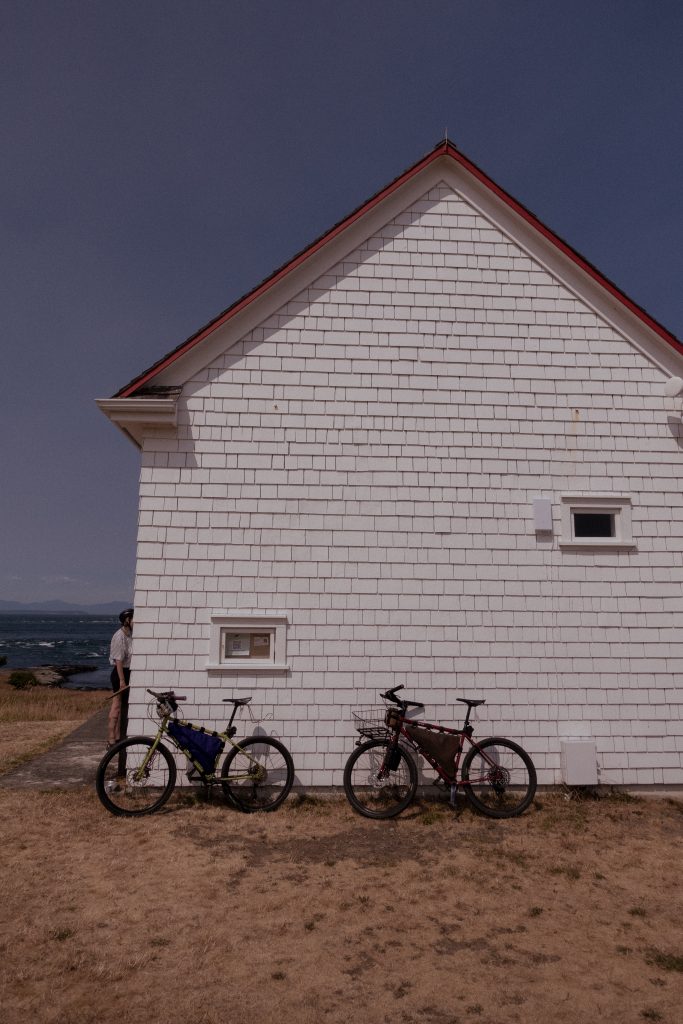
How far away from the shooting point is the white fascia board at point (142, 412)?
802 cm

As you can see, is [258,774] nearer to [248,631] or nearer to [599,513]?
[248,631]

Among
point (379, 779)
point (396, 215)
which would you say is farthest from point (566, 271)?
point (379, 779)

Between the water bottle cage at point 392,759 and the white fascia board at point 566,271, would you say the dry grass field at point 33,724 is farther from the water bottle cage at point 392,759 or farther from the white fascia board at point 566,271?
the white fascia board at point 566,271

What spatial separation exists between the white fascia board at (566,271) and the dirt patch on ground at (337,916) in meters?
5.39

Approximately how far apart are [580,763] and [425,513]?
10.6 ft

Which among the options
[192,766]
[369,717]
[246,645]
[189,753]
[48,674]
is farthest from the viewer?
[48,674]

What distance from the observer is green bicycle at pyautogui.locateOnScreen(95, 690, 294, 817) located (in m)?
7.32

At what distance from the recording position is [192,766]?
7.77m

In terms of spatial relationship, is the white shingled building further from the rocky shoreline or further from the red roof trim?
the rocky shoreline

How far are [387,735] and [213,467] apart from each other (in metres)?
3.56

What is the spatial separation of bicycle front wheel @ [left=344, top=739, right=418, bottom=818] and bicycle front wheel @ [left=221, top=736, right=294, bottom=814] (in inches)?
27.4

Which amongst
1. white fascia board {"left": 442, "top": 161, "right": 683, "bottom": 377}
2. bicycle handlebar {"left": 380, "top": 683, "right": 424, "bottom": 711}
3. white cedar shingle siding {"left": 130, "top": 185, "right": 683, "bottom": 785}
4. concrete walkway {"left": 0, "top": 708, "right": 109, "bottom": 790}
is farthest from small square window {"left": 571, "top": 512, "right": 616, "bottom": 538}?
concrete walkway {"left": 0, "top": 708, "right": 109, "bottom": 790}

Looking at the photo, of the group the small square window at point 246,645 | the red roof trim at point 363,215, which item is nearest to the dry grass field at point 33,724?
the small square window at point 246,645

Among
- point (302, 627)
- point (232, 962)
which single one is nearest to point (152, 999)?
point (232, 962)
